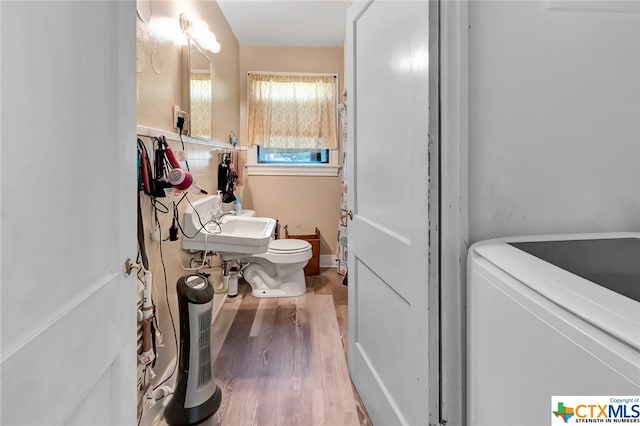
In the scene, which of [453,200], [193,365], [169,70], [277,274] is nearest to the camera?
[453,200]

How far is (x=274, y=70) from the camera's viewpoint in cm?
368

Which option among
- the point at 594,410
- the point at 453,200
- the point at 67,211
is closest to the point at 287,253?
the point at 453,200

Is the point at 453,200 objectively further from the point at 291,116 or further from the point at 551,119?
the point at 291,116

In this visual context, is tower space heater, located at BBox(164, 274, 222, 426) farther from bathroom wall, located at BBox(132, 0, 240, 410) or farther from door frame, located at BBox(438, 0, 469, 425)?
door frame, located at BBox(438, 0, 469, 425)

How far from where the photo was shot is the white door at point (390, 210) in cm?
100

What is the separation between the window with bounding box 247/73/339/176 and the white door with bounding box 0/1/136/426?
2.84 meters

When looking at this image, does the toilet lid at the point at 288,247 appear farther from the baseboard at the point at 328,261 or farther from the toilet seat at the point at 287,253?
the baseboard at the point at 328,261

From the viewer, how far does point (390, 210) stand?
126 centimetres

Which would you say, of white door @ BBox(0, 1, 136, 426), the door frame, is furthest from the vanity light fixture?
the door frame

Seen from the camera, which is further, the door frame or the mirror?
the mirror

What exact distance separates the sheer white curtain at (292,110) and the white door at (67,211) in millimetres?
2842

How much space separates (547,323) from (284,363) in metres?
1.62

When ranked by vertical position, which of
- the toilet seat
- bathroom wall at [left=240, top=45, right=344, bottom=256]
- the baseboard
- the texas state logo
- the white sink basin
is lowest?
the baseboard

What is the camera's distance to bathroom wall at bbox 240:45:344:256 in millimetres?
3672
